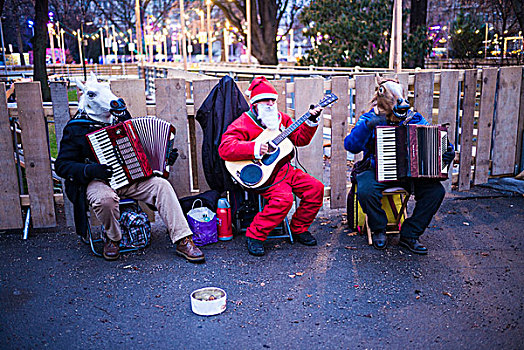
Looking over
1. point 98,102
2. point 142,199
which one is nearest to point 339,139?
point 142,199

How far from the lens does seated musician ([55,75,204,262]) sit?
450cm

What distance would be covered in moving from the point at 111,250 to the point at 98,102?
4.44ft

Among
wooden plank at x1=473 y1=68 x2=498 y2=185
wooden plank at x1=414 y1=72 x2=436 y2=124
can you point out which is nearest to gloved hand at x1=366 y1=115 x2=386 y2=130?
wooden plank at x1=414 y1=72 x2=436 y2=124

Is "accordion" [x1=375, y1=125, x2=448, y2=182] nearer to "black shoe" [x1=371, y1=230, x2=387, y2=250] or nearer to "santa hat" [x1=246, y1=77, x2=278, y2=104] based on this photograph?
"black shoe" [x1=371, y1=230, x2=387, y2=250]

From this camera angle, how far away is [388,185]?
4785 millimetres

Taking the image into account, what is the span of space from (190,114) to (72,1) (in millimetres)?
34315

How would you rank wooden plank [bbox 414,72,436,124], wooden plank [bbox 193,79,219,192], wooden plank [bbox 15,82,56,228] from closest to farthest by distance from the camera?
wooden plank [bbox 15,82,56,228] → wooden plank [bbox 193,79,219,192] → wooden plank [bbox 414,72,436,124]

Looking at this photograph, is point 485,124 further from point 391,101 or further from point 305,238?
point 305,238

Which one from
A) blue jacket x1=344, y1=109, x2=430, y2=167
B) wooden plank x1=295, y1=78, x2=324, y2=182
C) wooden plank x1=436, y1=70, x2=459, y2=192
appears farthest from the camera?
wooden plank x1=436, y1=70, x2=459, y2=192

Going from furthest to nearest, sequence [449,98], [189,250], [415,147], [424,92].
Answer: [449,98] < [424,92] < [189,250] < [415,147]

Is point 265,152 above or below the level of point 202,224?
above

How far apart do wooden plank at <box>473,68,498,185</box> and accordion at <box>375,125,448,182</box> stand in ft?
7.28

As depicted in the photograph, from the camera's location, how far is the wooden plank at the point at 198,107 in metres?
5.32

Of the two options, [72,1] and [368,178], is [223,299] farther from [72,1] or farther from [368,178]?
[72,1]
